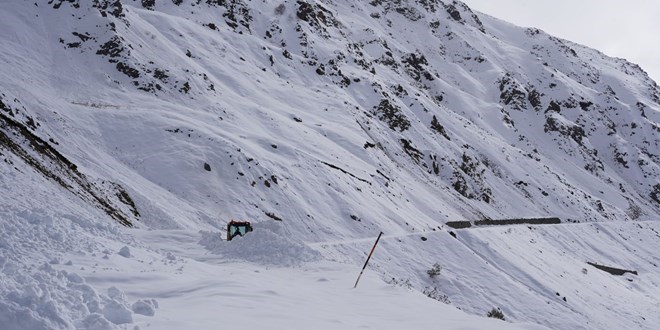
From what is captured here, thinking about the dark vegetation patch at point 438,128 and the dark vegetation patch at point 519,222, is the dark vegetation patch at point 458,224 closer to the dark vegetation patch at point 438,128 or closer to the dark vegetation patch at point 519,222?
the dark vegetation patch at point 519,222

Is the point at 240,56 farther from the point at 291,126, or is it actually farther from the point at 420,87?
the point at 420,87

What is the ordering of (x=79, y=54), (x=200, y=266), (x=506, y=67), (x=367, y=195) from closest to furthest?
(x=200, y=266) < (x=367, y=195) < (x=79, y=54) < (x=506, y=67)

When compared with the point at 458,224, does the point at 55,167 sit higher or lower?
higher

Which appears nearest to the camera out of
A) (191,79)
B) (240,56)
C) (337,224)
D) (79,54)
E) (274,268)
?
(274,268)

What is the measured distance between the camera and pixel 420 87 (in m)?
79.5

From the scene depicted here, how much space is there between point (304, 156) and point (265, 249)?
24.0m

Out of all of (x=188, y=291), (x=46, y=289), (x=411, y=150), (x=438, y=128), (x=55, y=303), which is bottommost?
(x=411, y=150)

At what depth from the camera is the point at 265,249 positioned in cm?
1537

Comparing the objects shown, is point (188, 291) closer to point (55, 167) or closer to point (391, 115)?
point (55, 167)

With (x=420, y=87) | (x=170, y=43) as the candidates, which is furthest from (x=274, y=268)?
(x=420, y=87)

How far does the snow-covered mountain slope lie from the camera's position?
26375 millimetres

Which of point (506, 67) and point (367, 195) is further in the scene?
point (506, 67)

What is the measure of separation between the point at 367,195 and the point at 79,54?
2672 centimetres

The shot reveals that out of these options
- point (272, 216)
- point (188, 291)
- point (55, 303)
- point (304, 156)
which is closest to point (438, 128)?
point (304, 156)
